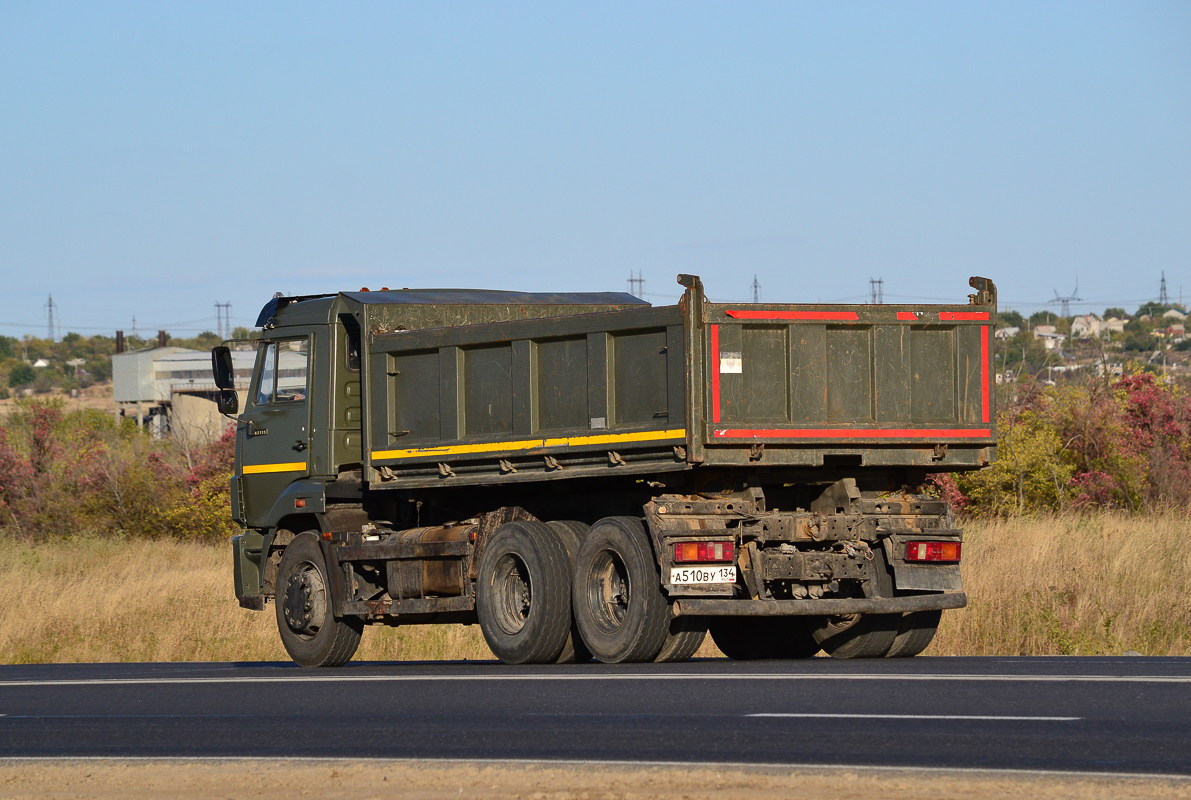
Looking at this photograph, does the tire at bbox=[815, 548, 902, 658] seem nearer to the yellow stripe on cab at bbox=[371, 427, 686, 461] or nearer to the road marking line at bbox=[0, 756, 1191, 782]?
the yellow stripe on cab at bbox=[371, 427, 686, 461]

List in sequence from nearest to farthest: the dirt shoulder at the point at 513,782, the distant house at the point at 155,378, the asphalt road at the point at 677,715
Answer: the dirt shoulder at the point at 513,782
the asphalt road at the point at 677,715
the distant house at the point at 155,378

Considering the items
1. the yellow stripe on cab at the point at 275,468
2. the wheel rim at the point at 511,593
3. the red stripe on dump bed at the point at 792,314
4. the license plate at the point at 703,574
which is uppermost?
the red stripe on dump bed at the point at 792,314

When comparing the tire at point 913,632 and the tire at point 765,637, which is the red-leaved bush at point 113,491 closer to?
the tire at point 765,637

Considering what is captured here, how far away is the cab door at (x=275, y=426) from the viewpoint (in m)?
15.0

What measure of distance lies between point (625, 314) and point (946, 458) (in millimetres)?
2828

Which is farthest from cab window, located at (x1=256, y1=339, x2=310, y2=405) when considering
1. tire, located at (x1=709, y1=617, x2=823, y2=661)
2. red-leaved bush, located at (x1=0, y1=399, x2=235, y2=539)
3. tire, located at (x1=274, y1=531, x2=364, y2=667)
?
red-leaved bush, located at (x1=0, y1=399, x2=235, y2=539)

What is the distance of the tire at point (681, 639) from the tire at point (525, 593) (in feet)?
3.18

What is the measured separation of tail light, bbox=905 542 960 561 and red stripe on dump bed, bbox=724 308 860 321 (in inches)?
73.1

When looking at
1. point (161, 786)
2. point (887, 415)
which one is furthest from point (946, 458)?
point (161, 786)

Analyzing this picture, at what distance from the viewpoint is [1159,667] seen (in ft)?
34.5

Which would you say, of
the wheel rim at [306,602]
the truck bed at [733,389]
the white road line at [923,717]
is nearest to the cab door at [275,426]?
the wheel rim at [306,602]

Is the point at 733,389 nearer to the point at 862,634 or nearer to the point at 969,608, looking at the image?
the point at 862,634

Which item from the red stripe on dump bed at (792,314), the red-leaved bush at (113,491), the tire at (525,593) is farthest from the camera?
the red-leaved bush at (113,491)

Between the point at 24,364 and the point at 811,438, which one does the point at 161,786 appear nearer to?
the point at 811,438
